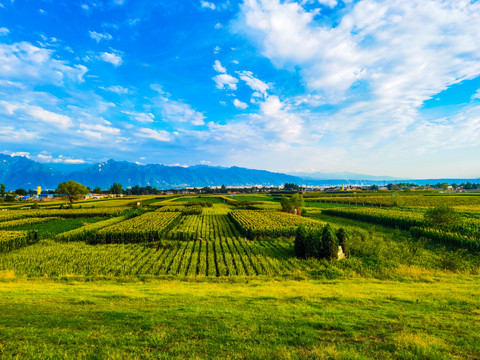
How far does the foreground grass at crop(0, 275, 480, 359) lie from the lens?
6004 millimetres

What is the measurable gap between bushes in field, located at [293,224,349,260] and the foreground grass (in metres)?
9.33

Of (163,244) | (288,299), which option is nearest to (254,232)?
(163,244)

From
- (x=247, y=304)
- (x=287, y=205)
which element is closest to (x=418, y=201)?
(x=287, y=205)

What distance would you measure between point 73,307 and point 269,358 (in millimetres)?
8970

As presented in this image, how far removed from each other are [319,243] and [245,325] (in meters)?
16.6

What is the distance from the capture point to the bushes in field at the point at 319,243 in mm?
21453

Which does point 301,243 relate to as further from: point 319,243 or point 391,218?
point 391,218

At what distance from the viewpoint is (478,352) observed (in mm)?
5949

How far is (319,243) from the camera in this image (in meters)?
22.1

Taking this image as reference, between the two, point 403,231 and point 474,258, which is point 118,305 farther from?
point 403,231

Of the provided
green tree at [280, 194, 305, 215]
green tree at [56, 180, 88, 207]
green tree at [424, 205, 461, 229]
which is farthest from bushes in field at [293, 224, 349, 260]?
green tree at [56, 180, 88, 207]

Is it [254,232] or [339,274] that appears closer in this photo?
[339,274]

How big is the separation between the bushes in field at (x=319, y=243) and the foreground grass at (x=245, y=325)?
367 inches

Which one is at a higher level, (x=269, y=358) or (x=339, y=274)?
(x=269, y=358)
